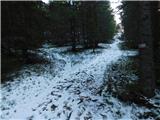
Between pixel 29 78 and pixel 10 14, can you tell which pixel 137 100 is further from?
pixel 10 14

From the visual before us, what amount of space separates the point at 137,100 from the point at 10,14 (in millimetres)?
11376

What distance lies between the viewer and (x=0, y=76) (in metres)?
14.8

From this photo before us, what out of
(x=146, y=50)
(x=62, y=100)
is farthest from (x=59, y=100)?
(x=146, y=50)

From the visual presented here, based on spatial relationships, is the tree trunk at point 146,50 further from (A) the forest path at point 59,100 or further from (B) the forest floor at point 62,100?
(A) the forest path at point 59,100

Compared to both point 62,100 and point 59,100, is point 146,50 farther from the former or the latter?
point 59,100

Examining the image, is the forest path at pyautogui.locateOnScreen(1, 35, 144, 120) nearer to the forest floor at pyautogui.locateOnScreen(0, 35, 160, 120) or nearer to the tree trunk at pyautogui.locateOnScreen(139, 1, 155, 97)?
the forest floor at pyautogui.locateOnScreen(0, 35, 160, 120)

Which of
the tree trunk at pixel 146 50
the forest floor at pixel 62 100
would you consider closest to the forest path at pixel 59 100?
the forest floor at pixel 62 100

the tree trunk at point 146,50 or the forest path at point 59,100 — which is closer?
the forest path at point 59,100

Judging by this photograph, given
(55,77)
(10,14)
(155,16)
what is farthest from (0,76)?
(155,16)

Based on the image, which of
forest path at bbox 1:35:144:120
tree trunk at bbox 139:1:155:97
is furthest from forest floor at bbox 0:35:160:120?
tree trunk at bbox 139:1:155:97

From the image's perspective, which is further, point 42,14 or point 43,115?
point 42,14

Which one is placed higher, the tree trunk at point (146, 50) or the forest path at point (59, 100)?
the tree trunk at point (146, 50)

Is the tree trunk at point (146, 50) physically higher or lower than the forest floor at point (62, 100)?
higher

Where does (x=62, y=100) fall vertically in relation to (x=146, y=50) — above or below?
below
